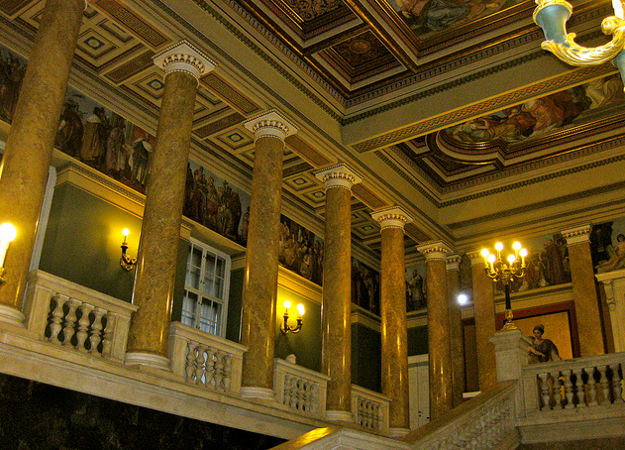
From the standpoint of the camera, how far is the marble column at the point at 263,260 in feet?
31.5

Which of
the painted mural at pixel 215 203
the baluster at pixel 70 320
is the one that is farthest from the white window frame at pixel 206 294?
the baluster at pixel 70 320

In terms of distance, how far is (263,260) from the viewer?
10.3m

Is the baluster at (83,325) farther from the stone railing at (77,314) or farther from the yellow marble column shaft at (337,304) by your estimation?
the yellow marble column shaft at (337,304)

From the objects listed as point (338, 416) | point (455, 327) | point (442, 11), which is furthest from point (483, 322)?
point (442, 11)

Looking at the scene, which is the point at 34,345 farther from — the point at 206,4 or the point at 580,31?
the point at 580,31

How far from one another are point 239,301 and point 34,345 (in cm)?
716

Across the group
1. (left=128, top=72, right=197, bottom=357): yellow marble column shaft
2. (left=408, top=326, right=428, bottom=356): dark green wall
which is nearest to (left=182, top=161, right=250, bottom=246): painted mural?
(left=128, top=72, right=197, bottom=357): yellow marble column shaft

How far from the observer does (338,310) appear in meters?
11.9

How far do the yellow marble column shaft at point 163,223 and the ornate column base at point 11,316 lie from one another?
146 centimetres

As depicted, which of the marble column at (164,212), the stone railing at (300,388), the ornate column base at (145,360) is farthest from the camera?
the stone railing at (300,388)

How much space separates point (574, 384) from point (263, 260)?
455 centimetres

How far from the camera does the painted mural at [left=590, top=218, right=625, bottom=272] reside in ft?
48.7

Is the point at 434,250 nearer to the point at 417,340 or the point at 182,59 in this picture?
the point at 417,340

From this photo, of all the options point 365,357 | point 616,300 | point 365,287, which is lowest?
point 365,357
